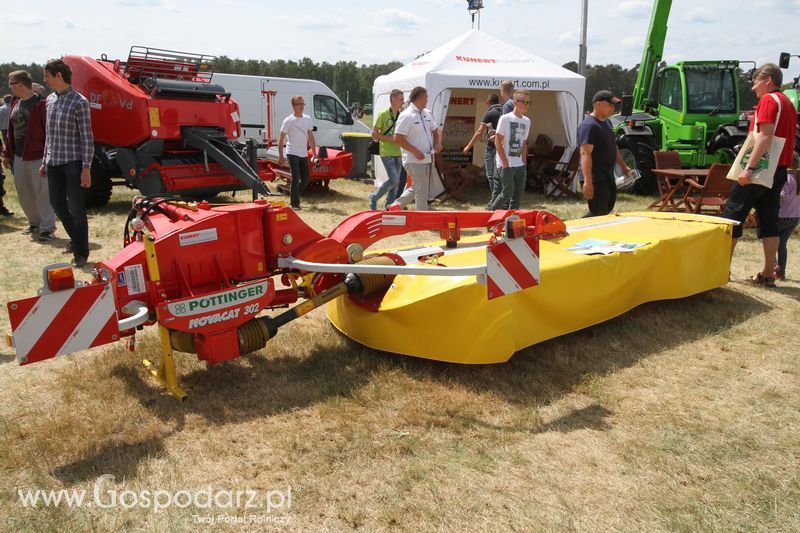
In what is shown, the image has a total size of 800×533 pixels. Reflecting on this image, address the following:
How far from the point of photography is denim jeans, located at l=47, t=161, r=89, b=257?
5.76 metres

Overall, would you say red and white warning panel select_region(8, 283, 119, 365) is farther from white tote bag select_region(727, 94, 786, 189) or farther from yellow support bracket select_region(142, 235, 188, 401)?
white tote bag select_region(727, 94, 786, 189)

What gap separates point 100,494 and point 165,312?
2.99ft

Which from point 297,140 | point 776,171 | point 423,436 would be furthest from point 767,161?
point 297,140

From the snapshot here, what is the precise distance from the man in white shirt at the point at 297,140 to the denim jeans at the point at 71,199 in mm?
3982

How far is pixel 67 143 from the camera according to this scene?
18.4 ft

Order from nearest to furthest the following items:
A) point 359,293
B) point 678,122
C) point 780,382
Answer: point 780,382, point 359,293, point 678,122

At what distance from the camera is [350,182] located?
44.1 feet

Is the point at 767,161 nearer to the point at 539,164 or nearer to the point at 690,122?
the point at 690,122

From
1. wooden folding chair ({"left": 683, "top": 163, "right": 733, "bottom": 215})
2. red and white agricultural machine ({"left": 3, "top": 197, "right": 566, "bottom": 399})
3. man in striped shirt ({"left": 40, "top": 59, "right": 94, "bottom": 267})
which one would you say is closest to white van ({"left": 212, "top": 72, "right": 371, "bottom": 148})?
wooden folding chair ({"left": 683, "top": 163, "right": 733, "bottom": 215})

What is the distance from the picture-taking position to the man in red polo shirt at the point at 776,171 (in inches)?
195

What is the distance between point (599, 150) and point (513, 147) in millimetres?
1422

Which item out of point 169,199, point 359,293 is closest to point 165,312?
point 169,199

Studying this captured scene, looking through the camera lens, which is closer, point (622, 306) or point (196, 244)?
point (196, 244)

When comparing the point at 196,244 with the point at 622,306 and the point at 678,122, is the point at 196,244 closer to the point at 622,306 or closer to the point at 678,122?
the point at 622,306
